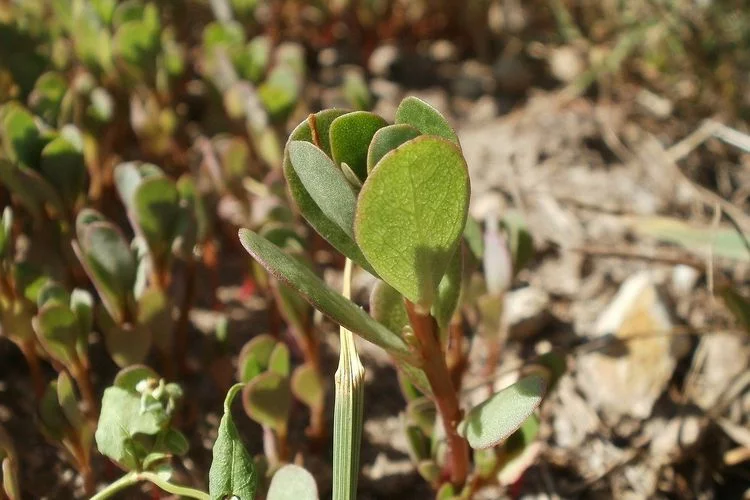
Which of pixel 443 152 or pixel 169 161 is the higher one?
pixel 443 152

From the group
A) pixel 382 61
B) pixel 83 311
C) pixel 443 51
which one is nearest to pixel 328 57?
pixel 382 61

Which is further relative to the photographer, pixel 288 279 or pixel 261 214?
pixel 261 214

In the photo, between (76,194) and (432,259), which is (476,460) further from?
(76,194)

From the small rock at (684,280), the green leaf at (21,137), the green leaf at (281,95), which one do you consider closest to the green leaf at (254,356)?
the green leaf at (21,137)

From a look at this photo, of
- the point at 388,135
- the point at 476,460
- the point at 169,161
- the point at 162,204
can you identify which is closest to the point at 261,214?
the point at 162,204

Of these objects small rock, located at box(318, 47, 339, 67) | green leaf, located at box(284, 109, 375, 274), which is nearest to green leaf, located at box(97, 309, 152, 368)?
green leaf, located at box(284, 109, 375, 274)

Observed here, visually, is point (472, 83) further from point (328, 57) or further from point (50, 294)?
point (50, 294)
